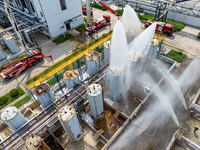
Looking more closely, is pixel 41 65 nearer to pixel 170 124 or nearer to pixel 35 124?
pixel 35 124

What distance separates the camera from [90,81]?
20484 mm

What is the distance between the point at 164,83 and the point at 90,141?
625 inches

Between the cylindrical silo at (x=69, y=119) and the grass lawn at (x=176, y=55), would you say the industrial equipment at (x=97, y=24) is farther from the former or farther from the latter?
the cylindrical silo at (x=69, y=119)

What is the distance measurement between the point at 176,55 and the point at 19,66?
33.1 m

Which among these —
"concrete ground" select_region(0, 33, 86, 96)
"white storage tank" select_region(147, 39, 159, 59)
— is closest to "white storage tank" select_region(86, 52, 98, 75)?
"white storage tank" select_region(147, 39, 159, 59)

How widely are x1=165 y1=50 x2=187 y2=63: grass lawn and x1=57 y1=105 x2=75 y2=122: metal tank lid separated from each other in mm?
24434

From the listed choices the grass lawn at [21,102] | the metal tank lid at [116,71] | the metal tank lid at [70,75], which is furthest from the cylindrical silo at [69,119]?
the grass lawn at [21,102]

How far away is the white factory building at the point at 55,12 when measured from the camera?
113ft

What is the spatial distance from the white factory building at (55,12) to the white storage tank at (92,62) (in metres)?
21.6

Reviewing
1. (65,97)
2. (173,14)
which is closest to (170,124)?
(65,97)

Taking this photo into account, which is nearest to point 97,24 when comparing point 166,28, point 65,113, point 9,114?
point 166,28

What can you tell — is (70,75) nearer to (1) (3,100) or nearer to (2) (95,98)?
(2) (95,98)

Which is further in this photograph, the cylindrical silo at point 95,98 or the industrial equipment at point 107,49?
the industrial equipment at point 107,49

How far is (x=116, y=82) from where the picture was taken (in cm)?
1962
